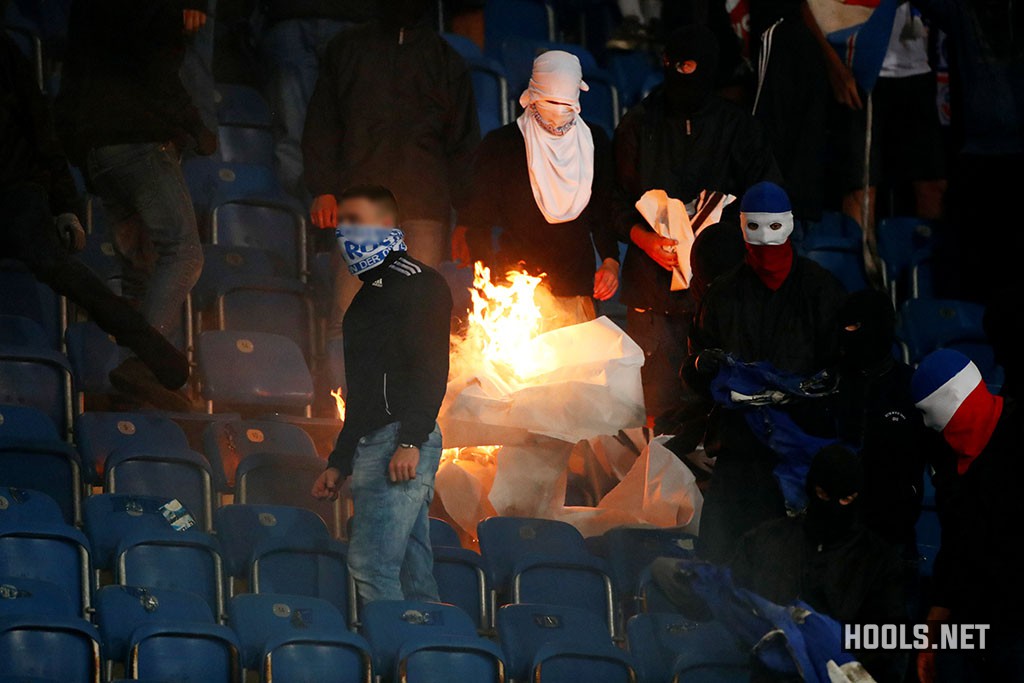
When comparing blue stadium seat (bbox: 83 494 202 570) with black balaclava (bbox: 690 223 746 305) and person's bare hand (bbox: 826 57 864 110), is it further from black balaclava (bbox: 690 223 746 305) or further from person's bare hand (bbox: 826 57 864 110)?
person's bare hand (bbox: 826 57 864 110)

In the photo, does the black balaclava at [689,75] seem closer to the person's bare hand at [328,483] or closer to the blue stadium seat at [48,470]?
the person's bare hand at [328,483]

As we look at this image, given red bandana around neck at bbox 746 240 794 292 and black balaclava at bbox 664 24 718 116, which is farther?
black balaclava at bbox 664 24 718 116

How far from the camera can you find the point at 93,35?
743 cm

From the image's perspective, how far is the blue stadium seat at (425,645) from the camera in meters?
5.61

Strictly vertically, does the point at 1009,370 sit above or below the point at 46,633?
above

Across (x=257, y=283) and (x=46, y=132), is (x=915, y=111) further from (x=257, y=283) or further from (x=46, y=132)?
(x=46, y=132)

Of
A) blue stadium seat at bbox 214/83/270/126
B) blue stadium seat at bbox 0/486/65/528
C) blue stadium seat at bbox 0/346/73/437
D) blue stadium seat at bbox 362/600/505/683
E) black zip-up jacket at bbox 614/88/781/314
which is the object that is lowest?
blue stadium seat at bbox 362/600/505/683

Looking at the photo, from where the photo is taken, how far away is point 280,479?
6766mm

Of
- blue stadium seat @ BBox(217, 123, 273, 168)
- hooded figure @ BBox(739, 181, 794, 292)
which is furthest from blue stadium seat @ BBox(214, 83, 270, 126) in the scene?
hooded figure @ BBox(739, 181, 794, 292)

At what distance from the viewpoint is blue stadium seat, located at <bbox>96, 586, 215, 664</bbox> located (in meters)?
5.52

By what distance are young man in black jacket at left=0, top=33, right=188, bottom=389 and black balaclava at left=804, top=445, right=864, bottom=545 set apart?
253 cm

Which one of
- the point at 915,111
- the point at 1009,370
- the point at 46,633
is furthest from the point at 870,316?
the point at 915,111

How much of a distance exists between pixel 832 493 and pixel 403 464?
49.4 inches

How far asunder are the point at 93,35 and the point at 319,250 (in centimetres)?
169
